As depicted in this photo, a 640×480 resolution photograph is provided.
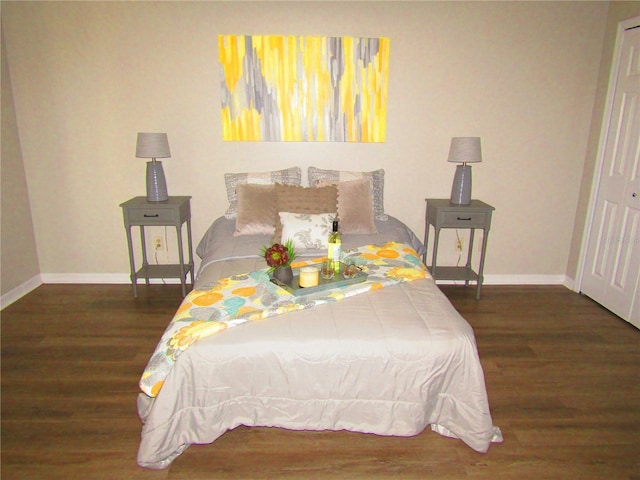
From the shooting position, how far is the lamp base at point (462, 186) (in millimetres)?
3588

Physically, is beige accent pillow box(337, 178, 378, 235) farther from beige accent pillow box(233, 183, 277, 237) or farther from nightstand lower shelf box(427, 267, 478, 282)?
nightstand lower shelf box(427, 267, 478, 282)

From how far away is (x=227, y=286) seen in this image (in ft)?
7.79

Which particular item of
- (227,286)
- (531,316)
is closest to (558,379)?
(531,316)

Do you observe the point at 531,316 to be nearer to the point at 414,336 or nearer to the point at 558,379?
the point at 558,379

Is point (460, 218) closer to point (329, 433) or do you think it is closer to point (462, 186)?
point (462, 186)

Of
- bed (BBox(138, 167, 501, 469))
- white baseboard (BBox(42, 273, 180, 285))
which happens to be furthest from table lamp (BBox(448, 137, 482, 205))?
white baseboard (BBox(42, 273, 180, 285))

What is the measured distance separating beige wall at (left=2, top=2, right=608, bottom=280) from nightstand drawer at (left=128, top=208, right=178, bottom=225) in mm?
414

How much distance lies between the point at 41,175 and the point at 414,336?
11.6 ft

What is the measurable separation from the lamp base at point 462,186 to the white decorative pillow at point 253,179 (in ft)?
4.38

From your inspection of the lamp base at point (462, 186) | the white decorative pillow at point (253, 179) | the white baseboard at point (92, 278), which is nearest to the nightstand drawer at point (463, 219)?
the lamp base at point (462, 186)

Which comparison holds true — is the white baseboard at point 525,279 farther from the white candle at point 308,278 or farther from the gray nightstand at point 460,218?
the white candle at point 308,278

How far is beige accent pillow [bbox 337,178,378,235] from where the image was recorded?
3.29m

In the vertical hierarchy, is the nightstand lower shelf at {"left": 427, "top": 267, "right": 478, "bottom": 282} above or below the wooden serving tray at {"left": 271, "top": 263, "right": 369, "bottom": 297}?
below

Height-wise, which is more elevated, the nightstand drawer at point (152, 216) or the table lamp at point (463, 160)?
the table lamp at point (463, 160)
